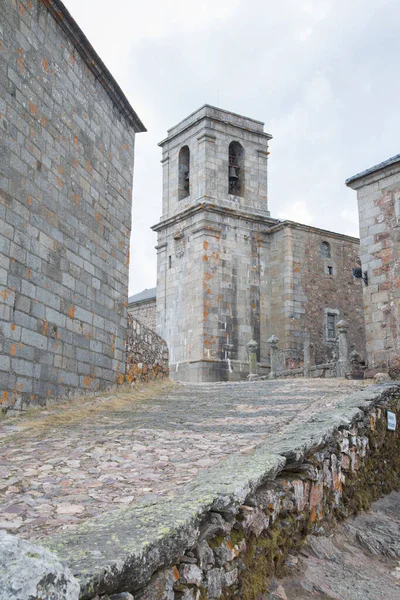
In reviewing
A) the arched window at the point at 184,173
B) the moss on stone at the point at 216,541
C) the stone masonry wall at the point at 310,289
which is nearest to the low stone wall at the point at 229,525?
the moss on stone at the point at 216,541

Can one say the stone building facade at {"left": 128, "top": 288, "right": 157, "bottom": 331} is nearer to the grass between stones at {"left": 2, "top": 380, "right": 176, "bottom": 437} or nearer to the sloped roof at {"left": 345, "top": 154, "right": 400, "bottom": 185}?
the sloped roof at {"left": 345, "top": 154, "right": 400, "bottom": 185}

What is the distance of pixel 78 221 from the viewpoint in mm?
8891

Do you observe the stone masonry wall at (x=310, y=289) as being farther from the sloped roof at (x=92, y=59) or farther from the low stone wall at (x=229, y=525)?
the low stone wall at (x=229, y=525)

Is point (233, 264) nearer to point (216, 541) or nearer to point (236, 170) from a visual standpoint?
point (236, 170)

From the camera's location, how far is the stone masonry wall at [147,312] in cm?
3020

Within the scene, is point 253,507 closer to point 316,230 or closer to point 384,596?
point 384,596

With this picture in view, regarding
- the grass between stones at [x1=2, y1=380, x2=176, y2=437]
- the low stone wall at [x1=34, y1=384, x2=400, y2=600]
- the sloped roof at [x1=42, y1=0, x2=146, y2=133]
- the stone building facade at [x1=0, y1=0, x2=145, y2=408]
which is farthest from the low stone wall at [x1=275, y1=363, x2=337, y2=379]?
the low stone wall at [x1=34, y1=384, x2=400, y2=600]

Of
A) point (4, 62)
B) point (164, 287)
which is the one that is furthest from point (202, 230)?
point (4, 62)

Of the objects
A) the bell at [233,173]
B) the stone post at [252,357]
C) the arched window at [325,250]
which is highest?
the bell at [233,173]

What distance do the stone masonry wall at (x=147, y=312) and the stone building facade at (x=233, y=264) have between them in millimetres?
8675

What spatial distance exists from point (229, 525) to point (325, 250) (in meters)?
19.6

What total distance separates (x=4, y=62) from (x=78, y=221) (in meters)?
2.55

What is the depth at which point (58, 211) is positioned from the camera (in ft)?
27.2

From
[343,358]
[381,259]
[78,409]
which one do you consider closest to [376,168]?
[381,259]
